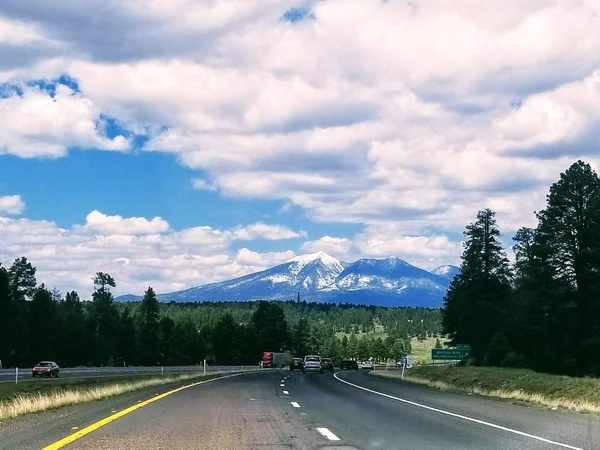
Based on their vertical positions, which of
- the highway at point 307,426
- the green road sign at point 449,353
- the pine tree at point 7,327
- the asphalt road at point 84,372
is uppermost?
the pine tree at point 7,327

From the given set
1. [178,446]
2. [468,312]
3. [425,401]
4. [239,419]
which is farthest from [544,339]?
[178,446]

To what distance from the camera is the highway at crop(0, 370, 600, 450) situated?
13258 millimetres

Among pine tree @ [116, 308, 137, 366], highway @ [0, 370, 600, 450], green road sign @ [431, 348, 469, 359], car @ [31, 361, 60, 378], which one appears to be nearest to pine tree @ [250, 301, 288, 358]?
pine tree @ [116, 308, 137, 366]

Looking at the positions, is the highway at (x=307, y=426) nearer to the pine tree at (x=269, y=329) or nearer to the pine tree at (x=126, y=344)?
the pine tree at (x=126, y=344)

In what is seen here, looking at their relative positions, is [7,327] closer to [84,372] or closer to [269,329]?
[84,372]

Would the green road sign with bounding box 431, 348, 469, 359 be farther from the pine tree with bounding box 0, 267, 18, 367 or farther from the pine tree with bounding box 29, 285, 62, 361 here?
the pine tree with bounding box 29, 285, 62, 361

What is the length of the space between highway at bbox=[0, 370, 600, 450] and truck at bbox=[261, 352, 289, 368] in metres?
92.4

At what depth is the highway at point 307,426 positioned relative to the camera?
13.3 metres

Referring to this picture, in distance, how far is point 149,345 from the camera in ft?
479

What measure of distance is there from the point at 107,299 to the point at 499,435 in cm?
13918

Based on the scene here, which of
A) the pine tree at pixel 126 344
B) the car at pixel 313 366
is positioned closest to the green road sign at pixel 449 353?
the car at pixel 313 366

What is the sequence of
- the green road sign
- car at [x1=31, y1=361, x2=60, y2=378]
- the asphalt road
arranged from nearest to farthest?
the green road sign → the asphalt road → car at [x1=31, y1=361, x2=60, y2=378]

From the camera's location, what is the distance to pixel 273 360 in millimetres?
117188

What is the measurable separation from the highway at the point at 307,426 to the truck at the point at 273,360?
9243 centimetres
